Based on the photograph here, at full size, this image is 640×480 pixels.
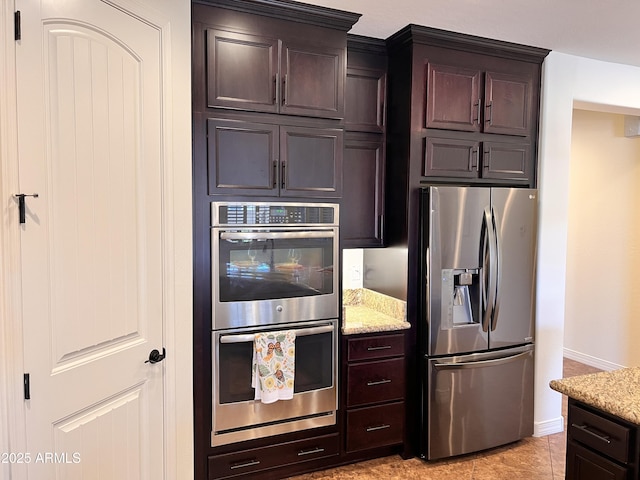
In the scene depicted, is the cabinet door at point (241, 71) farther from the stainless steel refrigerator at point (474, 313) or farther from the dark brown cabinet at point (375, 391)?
the dark brown cabinet at point (375, 391)

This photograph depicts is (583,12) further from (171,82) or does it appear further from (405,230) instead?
(171,82)

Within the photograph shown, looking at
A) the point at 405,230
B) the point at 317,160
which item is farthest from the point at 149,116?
the point at 405,230

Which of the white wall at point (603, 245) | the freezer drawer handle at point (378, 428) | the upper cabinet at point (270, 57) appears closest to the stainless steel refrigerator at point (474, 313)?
the freezer drawer handle at point (378, 428)

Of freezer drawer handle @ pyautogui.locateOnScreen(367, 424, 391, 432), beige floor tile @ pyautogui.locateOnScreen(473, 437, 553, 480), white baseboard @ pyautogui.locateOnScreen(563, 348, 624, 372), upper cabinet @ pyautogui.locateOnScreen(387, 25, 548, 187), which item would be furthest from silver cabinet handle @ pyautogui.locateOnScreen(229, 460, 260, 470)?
white baseboard @ pyautogui.locateOnScreen(563, 348, 624, 372)

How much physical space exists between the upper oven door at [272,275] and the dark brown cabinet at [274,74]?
682 mm

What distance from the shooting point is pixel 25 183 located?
1.44 metres

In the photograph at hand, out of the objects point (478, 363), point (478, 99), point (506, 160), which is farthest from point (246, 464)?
point (478, 99)

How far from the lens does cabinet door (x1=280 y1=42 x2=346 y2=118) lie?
8.30 feet

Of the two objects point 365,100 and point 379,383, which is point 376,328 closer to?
point 379,383

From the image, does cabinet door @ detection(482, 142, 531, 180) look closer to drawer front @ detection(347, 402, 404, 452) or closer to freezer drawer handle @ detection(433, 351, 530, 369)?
freezer drawer handle @ detection(433, 351, 530, 369)

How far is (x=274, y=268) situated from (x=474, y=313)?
1354 mm

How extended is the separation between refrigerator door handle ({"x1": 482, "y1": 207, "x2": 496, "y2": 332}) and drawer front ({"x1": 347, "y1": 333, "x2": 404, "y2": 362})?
59 centimetres

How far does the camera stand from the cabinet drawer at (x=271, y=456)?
2.52 metres

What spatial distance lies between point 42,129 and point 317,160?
144 centimetres
